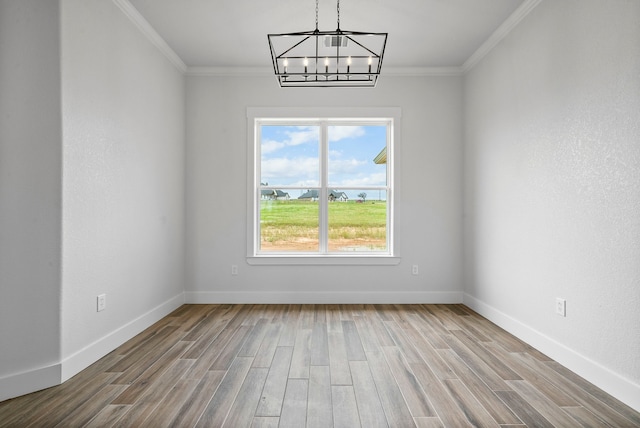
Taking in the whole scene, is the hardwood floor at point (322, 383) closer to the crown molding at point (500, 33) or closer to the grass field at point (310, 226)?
the grass field at point (310, 226)

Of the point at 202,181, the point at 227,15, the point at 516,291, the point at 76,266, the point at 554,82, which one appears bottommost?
the point at 516,291

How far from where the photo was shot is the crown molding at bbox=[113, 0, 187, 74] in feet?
10.8

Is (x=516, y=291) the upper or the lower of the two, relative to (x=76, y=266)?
lower

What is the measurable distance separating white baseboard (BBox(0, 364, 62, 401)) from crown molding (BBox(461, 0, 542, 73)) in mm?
Answer: 4485

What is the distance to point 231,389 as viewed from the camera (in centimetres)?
241

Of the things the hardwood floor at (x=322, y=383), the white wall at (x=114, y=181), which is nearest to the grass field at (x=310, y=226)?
the white wall at (x=114, y=181)

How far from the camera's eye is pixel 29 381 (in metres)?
2.37

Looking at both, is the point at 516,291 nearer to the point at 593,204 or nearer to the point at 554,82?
the point at 593,204

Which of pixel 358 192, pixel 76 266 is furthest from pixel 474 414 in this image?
pixel 358 192

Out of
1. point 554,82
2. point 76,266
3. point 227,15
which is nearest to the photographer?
point 76,266

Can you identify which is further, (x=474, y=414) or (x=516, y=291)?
(x=516, y=291)

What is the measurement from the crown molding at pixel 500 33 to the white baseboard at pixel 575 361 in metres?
2.72

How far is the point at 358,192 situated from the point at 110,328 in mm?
3087

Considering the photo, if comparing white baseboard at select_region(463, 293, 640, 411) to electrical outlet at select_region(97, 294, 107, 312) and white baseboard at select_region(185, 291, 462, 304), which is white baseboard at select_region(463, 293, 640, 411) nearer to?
white baseboard at select_region(185, 291, 462, 304)
